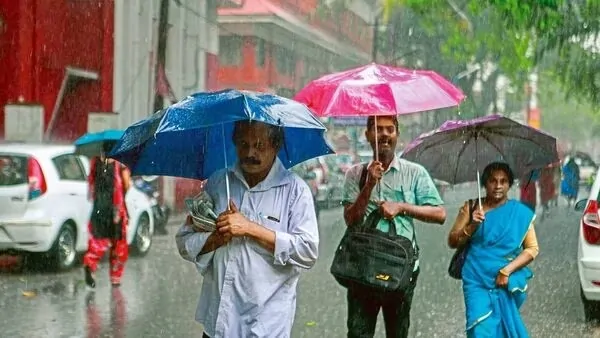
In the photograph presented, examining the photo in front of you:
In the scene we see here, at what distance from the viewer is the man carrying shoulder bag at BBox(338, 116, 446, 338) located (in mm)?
5223

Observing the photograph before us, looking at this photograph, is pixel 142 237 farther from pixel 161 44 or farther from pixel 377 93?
pixel 161 44

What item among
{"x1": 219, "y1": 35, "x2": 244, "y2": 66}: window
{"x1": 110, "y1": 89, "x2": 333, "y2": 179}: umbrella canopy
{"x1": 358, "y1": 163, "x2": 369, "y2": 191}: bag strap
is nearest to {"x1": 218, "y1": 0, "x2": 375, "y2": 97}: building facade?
{"x1": 219, "y1": 35, "x2": 244, "y2": 66}: window

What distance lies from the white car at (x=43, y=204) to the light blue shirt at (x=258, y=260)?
814cm

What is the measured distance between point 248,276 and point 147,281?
7.92 meters

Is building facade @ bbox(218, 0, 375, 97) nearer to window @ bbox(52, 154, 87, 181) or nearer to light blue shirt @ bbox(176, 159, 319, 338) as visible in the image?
window @ bbox(52, 154, 87, 181)

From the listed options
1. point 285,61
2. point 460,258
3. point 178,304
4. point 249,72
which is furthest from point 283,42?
point 460,258

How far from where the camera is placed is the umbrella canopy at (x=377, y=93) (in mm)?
5199

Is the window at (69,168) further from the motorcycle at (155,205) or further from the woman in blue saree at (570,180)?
the woman in blue saree at (570,180)

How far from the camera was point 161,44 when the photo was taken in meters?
24.1

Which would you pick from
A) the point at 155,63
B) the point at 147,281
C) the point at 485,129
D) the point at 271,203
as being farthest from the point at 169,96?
the point at 271,203

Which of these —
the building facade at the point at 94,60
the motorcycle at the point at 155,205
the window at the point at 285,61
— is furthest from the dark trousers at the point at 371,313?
the window at the point at 285,61

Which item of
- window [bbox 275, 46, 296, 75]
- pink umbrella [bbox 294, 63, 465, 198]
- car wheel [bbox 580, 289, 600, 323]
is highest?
window [bbox 275, 46, 296, 75]

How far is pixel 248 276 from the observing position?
13.4 feet

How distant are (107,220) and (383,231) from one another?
5931 mm
